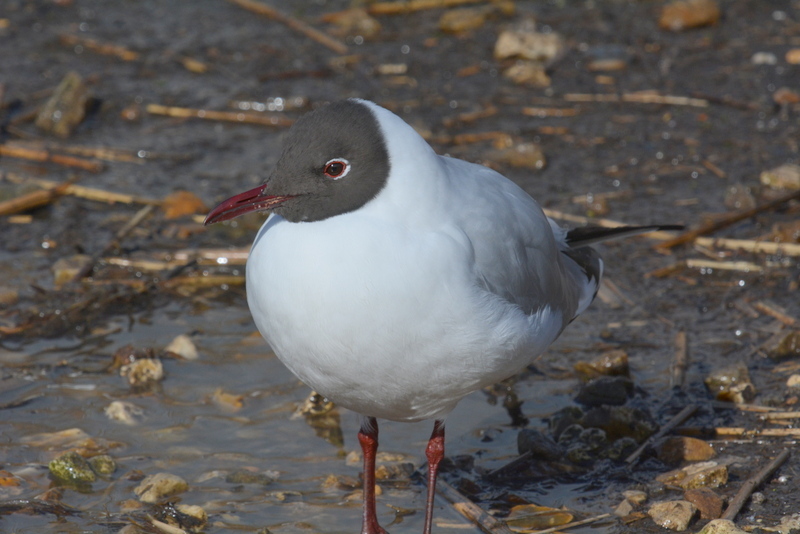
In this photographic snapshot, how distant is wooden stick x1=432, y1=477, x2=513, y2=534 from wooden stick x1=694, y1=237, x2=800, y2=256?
2.54 m

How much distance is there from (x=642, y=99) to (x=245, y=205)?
488cm

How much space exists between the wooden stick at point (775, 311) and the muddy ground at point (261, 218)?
14 mm

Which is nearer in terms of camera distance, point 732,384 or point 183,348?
point 732,384

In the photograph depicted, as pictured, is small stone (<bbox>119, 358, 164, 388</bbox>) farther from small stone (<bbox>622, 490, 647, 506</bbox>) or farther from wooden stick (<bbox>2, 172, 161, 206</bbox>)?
small stone (<bbox>622, 490, 647, 506</bbox>)

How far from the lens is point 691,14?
848 centimetres

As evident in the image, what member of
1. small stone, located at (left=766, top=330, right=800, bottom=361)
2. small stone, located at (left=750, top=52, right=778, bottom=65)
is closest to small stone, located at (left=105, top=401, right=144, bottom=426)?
small stone, located at (left=766, top=330, right=800, bottom=361)

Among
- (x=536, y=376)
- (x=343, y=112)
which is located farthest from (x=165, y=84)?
(x=343, y=112)

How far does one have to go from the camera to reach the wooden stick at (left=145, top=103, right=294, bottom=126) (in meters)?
7.59

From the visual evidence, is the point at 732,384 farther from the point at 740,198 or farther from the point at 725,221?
A: the point at 740,198

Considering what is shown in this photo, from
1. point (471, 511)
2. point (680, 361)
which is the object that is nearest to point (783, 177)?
point (680, 361)

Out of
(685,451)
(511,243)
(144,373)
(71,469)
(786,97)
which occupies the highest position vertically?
(511,243)

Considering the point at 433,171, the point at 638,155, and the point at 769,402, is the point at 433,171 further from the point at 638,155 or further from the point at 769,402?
the point at 638,155

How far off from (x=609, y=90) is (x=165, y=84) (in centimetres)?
359

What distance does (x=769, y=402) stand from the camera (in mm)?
4645
